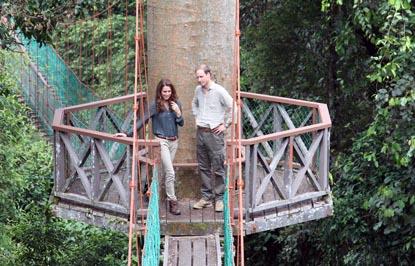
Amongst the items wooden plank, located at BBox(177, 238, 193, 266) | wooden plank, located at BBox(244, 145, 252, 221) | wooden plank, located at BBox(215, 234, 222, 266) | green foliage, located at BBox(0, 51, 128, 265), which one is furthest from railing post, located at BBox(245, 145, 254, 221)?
green foliage, located at BBox(0, 51, 128, 265)

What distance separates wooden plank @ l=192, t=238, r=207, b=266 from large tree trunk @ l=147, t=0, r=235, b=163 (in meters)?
1.02

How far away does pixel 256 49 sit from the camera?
12281mm

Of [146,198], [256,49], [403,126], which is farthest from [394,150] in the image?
[256,49]

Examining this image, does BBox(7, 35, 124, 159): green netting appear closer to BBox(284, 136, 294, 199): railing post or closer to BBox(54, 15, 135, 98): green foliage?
BBox(54, 15, 135, 98): green foliage

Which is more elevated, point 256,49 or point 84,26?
point 84,26

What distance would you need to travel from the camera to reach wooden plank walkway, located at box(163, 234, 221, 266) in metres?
6.71

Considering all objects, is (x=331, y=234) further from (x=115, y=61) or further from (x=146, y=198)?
(x=115, y=61)

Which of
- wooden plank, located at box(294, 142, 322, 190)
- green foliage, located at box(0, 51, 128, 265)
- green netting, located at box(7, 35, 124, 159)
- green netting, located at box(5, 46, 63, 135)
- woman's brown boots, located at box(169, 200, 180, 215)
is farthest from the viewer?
green netting, located at box(5, 46, 63, 135)

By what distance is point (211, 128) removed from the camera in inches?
282

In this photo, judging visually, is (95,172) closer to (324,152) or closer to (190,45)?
(190,45)

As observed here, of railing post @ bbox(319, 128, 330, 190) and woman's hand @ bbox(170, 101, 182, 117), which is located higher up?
woman's hand @ bbox(170, 101, 182, 117)

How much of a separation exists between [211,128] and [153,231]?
854 millimetres

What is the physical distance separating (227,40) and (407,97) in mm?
1669

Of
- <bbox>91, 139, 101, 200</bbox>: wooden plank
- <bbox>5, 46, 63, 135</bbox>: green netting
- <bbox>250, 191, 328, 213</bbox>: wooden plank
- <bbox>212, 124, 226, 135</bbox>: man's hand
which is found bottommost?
<bbox>250, 191, 328, 213</bbox>: wooden plank
